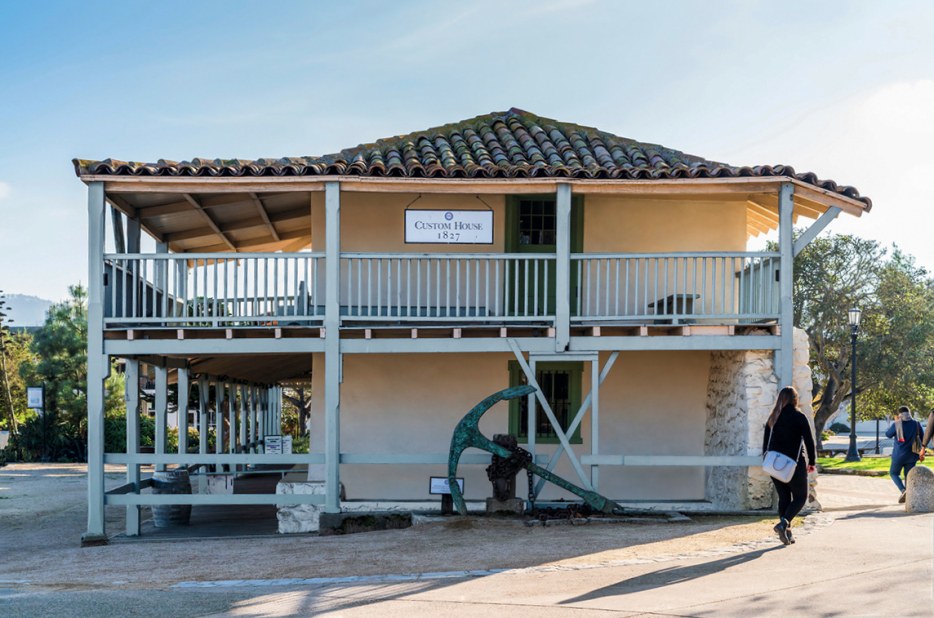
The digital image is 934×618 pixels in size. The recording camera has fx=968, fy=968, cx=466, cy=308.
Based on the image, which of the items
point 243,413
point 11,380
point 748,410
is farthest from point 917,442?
point 11,380

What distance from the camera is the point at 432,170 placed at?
40.0 ft

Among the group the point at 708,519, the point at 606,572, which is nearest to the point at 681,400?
the point at 708,519

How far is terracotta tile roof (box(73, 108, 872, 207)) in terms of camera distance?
12078mm

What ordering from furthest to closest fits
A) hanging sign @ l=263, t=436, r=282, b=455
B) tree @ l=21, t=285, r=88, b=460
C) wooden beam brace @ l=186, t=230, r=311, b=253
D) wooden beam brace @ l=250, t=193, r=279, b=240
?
tree @ l=21, t=285, r=88, b=460 < hanging sign @ l=263, t=436, r=282, b=455 < wooden beam brace @ l=186, t=230, r=311, b=253 < wooden beam brace @ l=250, t=193, r=279, b=240

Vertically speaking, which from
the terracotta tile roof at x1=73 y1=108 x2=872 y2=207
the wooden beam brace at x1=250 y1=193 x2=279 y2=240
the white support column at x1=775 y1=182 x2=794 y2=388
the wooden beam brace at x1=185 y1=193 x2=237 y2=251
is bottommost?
the white support column at x1=775 y1=182 x2=794 y2=388

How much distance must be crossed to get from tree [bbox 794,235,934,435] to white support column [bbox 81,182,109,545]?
76.1 feet

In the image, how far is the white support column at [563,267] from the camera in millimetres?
12430

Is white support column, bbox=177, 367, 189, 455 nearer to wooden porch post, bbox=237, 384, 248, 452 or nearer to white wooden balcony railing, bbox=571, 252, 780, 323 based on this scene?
wooden porch post, bbox=237, 384, 248, 452

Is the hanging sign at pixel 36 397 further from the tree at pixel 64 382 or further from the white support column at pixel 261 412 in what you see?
the white support column at pixel 261 412

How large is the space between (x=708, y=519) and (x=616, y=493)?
7.66 ft

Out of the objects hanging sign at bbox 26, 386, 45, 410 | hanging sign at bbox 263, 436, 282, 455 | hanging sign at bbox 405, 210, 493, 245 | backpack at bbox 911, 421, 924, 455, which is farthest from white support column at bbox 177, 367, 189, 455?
hanging sign at bbox 26, 386, 45, 410

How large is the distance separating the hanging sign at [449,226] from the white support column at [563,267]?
1.32m

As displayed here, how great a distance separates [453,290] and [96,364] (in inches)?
196

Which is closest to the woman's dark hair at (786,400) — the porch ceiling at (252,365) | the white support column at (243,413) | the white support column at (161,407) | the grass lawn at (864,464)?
the porch ceiling at (252,365)
